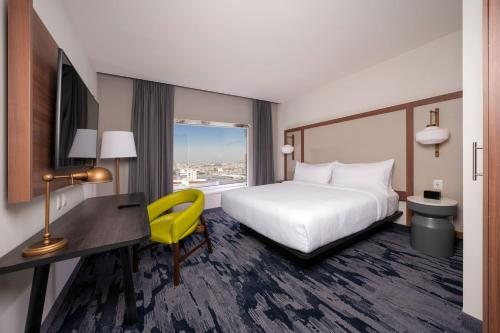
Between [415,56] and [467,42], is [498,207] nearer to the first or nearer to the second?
[467,42]

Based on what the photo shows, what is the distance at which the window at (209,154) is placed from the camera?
152 inches

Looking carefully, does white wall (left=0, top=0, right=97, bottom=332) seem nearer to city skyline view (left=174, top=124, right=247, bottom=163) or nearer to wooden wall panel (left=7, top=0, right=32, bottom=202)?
wooden wall panel (left=7, top=0, right=32, bottom=202)

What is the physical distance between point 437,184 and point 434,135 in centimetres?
67

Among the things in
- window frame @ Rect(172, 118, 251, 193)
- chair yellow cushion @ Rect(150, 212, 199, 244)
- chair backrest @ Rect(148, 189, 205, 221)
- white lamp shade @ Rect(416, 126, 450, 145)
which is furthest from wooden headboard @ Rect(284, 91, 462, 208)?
chair yellow cushion @ Rect(150, 212, 199, 244)

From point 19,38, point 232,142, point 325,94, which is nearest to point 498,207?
point 19,38

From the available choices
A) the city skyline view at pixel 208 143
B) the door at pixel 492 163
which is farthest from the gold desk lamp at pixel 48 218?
the city skyline view at pixel 208 143

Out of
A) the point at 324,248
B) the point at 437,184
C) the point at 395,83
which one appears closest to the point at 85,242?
the point at 324,248

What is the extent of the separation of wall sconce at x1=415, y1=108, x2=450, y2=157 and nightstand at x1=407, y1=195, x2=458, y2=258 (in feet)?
2.42

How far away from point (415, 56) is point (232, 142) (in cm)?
352

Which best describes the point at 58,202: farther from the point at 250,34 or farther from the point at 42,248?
the point at 250,34

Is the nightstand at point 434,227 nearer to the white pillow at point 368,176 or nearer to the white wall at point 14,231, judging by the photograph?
the white pillow at point 368,176

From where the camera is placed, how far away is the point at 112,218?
4.58 ft

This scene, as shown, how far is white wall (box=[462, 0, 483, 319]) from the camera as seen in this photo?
1.08 meters

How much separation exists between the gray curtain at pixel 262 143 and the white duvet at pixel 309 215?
2.12 meters
